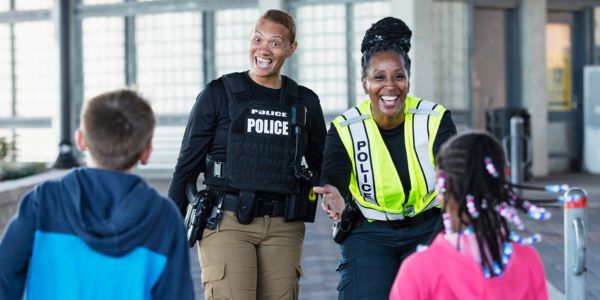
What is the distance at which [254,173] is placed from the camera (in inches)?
182

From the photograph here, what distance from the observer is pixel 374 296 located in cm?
414

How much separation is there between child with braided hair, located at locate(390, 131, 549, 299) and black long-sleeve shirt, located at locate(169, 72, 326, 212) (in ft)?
5.87

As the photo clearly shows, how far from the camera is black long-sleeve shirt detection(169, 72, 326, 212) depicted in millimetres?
4676

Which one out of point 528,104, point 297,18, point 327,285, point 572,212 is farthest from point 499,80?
point 572,212

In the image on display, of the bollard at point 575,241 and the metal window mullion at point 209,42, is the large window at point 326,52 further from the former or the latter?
the bollard at point 575,241

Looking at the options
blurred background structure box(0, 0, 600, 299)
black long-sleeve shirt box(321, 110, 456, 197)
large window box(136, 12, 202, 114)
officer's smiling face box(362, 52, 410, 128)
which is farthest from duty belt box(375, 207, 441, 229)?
large window box(136, 12, 202, 114)

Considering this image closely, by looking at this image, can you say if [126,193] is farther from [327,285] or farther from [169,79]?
[169,79]

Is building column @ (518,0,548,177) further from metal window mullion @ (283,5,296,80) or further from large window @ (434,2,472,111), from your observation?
metal window mullion @ (283,5,296,80)

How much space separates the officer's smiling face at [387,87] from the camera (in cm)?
423

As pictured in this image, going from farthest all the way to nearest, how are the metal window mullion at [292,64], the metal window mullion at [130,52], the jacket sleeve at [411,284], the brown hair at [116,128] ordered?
1. the metal window mullion at [130,52]
2. the metal window mullion at [292,64]
3. the brown hair at [116,128]
4. the jacket sleeve at [411,284]

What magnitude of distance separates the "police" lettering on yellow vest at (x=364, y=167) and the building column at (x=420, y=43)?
1136 centimetres

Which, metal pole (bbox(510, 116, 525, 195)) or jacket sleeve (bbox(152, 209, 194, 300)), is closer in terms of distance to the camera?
jacket sleeve (bbox(152, 209, 194, 300))

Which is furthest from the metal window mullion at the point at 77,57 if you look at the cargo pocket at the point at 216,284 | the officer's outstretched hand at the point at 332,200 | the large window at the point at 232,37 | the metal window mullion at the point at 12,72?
the officer's outstretched hand at the point at 332,200

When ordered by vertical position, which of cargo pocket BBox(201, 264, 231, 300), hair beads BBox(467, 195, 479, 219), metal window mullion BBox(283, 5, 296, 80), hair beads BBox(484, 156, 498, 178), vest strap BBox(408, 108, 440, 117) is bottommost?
cargo pocket BBox(201, 264, 231, 300)
